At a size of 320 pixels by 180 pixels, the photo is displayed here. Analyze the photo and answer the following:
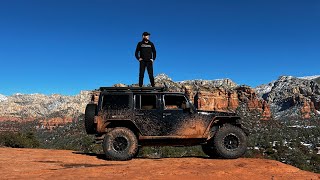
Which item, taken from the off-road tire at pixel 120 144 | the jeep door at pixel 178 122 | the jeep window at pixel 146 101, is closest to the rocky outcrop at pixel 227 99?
the jeep window at pixel 146 101

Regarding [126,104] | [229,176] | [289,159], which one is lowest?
[289,159]

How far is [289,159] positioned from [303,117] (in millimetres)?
150118

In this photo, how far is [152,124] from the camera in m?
11.3

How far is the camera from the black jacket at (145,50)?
1288cm

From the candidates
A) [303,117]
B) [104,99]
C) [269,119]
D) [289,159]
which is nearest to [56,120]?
[269,119]

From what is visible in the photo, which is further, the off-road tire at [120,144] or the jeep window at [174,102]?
the jeep window at [174,102]

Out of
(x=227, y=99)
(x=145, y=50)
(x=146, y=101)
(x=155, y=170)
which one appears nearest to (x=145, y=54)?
(x=145, y=50)

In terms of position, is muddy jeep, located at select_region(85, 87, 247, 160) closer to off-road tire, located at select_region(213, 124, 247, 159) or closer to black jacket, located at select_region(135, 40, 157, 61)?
off-road tire, located at select_region(213, 124, 247, 159)

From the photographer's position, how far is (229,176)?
8656mm

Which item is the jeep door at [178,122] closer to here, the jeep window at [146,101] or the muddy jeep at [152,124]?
the muddy jeep at [152,124]

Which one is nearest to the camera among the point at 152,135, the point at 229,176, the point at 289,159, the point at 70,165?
the point at 229,176

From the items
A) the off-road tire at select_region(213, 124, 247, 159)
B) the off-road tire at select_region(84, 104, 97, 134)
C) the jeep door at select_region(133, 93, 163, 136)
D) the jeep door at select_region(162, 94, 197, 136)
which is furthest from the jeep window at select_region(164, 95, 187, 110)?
the off-road tire at select_region(84, 104, 97, 134)

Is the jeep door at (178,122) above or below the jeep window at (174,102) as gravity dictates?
below

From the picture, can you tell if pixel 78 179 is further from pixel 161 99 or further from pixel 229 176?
pixel 161 99
